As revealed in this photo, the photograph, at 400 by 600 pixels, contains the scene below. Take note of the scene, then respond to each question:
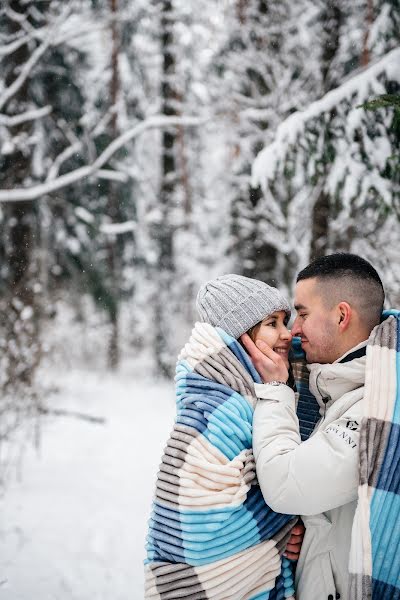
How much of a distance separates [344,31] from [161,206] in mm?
6908

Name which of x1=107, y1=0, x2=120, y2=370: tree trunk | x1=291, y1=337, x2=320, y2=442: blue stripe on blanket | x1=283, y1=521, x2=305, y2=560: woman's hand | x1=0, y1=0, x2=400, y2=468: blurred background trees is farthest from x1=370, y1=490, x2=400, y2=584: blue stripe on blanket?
x1=107, y1=0, x2=120, y2=370: tree trunk

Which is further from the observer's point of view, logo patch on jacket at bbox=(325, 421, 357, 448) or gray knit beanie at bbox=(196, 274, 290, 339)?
gray knit beanie at bbox=(196, 274, 290, 339)

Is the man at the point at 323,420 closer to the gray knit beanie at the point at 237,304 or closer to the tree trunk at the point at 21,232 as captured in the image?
the gray knit beanie at the point at 237,304

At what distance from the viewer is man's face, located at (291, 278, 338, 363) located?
6.70 ft

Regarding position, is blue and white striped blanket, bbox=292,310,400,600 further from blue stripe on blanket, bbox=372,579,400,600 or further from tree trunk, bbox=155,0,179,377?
tree trunk, bbox=155,0,179,377

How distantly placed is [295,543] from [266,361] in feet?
2.37

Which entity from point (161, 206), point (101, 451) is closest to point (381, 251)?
point (101, 451)

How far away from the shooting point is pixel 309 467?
1.68 metres

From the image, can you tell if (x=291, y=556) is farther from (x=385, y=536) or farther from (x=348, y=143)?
(x=348, y=143)

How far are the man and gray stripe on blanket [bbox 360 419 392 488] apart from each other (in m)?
0.04

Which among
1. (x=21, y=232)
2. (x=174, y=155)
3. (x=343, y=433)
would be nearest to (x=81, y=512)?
(x=343, y=433)

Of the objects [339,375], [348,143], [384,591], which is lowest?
[384,591]

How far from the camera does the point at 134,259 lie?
48.4 feet

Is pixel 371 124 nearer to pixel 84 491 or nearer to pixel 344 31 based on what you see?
pixel 344 31
